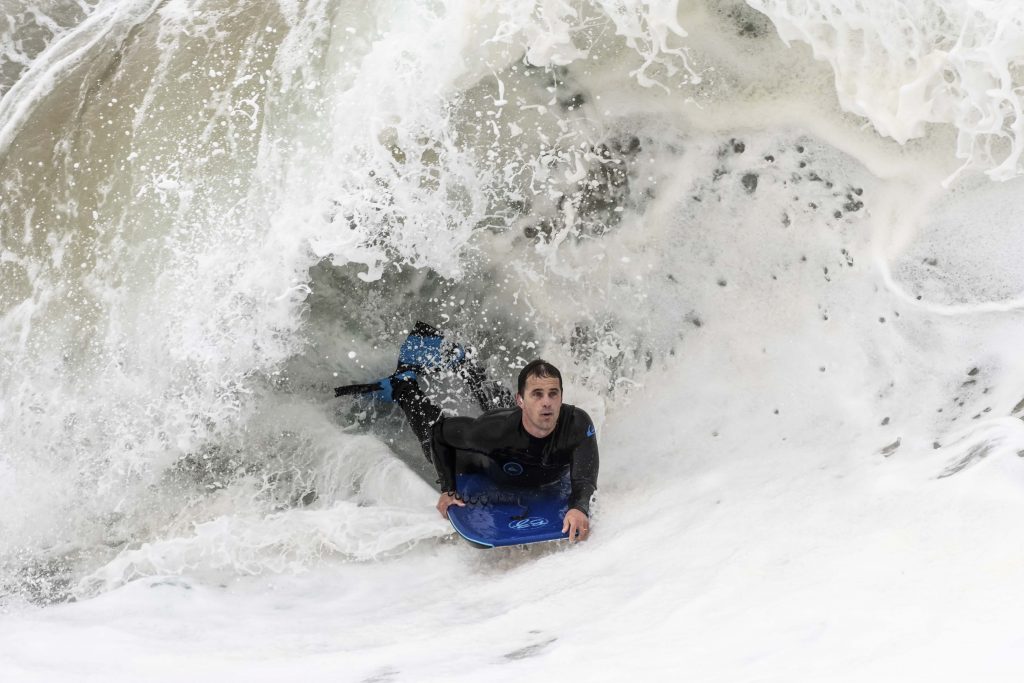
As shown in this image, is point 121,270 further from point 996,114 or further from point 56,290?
point 996,114

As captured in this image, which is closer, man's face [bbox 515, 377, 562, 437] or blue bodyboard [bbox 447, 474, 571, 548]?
man's face [bbox 515, 377, 562, 437]

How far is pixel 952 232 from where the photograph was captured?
12.6ft

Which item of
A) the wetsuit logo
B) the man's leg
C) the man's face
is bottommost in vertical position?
the wetsuit logo

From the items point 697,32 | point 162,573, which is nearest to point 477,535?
point 162,573

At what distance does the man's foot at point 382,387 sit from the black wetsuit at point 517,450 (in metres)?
0.77

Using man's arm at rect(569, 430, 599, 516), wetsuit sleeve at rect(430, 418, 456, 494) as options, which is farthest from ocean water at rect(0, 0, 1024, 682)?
wetsuit sleeve at rect(430, 418, 456, 494)

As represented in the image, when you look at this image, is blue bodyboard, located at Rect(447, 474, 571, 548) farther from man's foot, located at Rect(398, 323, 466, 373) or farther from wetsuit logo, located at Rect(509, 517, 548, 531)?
man's foot, located at Rect(398, 323, 466, 373)

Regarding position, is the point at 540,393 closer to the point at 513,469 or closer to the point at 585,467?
the point at 585,467

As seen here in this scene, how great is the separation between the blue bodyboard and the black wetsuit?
58 millimetres

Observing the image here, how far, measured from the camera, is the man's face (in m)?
3.30

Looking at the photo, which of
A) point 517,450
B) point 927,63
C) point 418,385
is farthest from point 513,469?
point 927,63

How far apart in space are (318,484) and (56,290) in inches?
69.5

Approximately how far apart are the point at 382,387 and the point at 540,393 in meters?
1.44

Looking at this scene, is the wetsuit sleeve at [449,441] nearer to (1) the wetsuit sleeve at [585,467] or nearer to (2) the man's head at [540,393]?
(2) the man's head at [540,393]
